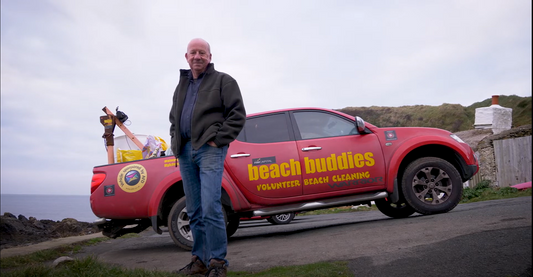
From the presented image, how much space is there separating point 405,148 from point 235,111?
3.32 meters

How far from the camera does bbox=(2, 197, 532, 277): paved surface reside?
3078 millimetres

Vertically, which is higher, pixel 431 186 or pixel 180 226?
pixel 431 186

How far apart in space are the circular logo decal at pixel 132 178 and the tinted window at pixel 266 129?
1.39 metres

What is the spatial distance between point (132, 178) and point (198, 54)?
2767mm

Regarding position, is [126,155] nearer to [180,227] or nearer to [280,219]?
[180,227]

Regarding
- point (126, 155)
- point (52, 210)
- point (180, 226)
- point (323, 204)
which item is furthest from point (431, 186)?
point (52, 210)

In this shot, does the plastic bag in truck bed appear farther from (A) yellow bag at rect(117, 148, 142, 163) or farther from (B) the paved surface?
(B) the paved surface

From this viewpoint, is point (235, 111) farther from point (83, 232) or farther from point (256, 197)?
point (83, 232)

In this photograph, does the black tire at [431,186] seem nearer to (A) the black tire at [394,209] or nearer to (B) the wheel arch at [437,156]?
(B) the wheel arch at [437,156]

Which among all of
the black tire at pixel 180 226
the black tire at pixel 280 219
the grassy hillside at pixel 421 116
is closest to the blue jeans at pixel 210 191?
the black tire at pixel 180 226

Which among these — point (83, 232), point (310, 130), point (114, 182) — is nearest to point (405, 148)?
point (310, 130)

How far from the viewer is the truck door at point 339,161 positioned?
5746 mm

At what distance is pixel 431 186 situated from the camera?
19.5 feet

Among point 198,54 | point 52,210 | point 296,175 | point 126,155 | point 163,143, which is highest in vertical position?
point 198,54
